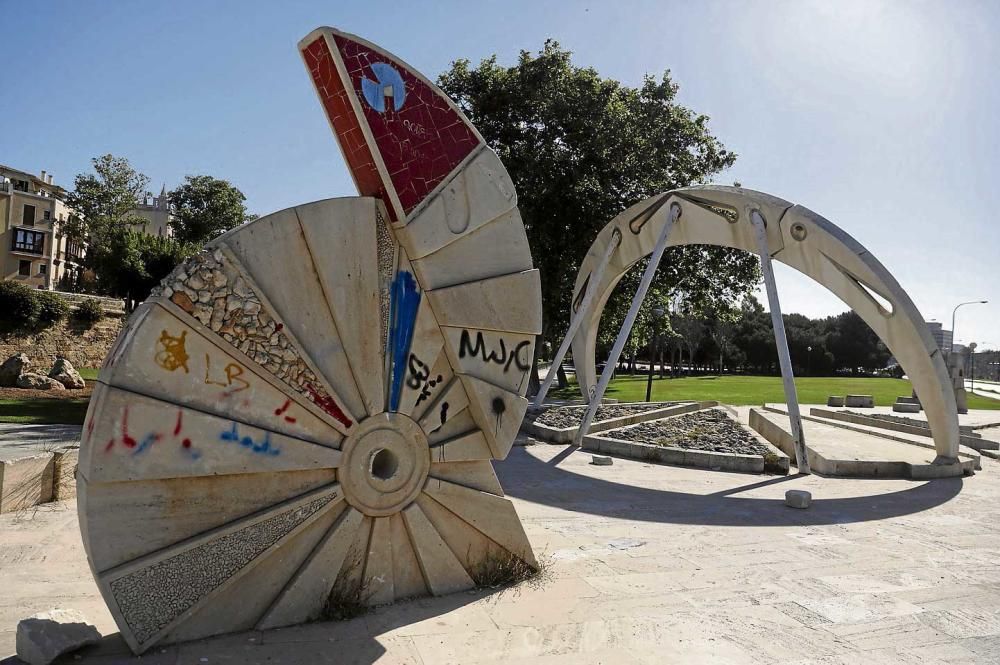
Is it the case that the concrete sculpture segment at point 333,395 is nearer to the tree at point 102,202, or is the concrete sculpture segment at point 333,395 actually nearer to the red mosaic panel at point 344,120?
the red mosaic panel at point 344,120

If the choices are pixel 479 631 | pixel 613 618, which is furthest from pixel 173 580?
pixel 613 618

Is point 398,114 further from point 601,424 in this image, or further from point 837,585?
point 601,424

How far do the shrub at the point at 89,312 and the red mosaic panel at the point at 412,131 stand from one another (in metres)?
30.2

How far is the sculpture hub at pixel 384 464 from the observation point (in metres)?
5.61

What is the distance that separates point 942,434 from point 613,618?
Result: 38.1 ft

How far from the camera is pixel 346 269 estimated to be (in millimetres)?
5590

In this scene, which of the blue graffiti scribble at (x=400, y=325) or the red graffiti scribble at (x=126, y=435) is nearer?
the red graffiti scribble at (x=126, y=435)

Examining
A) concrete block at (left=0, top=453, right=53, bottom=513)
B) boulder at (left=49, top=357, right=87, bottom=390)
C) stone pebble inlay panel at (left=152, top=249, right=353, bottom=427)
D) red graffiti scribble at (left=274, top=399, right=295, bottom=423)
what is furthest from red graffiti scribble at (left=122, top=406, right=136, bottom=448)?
boulder at (left=49, top=357, right=87, bottom=390)

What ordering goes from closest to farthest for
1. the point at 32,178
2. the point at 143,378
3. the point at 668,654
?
the point at 143,378, the point at 668,654, the point at 32,178

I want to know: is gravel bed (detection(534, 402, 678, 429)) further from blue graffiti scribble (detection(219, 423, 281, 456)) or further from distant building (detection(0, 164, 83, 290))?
distant building (detection(0, 164, 83, 290))

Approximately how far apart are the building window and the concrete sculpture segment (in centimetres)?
5477

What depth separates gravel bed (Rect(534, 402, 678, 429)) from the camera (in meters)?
18.3

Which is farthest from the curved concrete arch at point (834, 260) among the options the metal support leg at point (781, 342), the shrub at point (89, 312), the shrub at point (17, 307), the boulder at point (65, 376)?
the shrub at point (89, 312)

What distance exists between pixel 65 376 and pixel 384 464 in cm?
2231
